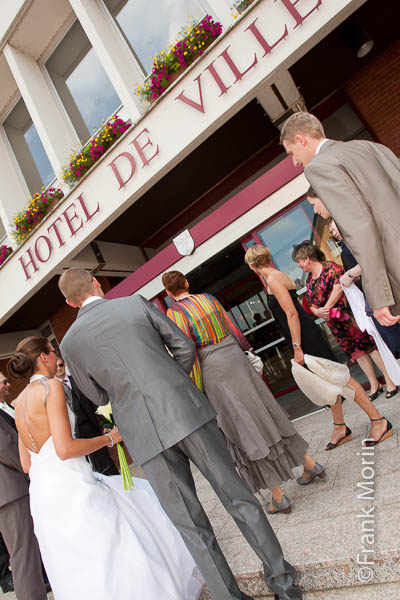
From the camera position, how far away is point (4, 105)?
31.9ft

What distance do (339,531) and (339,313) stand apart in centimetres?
250

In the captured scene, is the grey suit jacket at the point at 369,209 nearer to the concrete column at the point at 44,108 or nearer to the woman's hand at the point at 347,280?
the woman's hand at the point at 347,280

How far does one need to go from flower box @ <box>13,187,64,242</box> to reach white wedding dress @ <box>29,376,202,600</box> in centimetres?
654

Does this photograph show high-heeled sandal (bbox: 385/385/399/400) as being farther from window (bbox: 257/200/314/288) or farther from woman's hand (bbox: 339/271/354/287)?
woman's hand (bbox: 339/271/354/287)

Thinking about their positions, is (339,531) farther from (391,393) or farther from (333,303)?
(391,393)

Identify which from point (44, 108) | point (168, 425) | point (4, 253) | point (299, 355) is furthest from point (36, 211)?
point (168, 425)

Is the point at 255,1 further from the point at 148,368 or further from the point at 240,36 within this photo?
the point at 148,368

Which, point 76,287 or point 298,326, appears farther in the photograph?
point 298,326

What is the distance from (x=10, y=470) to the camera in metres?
3.53

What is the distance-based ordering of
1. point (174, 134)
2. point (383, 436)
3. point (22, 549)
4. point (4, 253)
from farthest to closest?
point (4, 253) < point (174, 134) < point (22, 549) < point (383, 436)

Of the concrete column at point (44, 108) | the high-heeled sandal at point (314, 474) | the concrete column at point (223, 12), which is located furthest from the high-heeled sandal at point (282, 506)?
the concrete column at point (44, 108)

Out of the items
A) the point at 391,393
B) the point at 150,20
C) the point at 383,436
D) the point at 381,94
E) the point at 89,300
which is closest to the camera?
the point at 89,300

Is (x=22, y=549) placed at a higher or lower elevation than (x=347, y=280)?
lower

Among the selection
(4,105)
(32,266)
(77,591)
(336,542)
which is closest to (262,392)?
(336,542)
